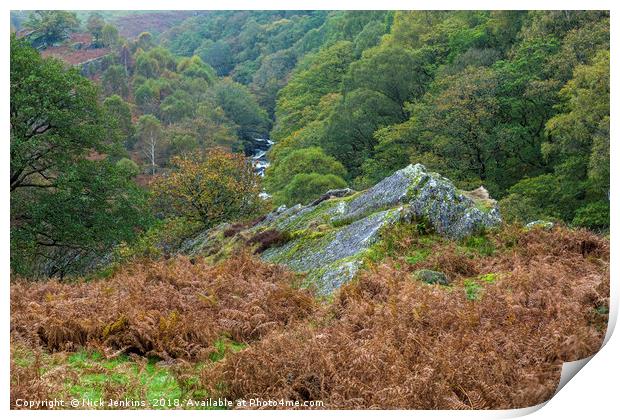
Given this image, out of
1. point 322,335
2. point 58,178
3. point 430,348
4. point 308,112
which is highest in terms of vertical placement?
point 322,335

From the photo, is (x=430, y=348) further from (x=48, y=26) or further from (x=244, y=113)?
(x=244, y=113)

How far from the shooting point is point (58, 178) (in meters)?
17.9

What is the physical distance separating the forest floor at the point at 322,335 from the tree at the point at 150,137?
117ft

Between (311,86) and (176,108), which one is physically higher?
(311,86)

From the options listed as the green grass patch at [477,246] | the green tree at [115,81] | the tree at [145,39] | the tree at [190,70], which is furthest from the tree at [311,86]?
the green grass patch at [477,246]

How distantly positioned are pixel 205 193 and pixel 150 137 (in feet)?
74.2

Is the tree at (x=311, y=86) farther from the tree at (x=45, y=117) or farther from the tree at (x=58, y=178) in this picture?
the tree at (x=45, y=117)

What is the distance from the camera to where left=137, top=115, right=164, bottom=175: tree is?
154 feet

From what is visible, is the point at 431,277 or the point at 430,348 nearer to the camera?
the point at 430,348

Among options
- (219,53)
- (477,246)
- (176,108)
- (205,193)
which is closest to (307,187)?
(205,193)

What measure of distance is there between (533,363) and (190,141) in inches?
1747

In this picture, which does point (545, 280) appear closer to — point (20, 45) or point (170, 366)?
point (170, 366)

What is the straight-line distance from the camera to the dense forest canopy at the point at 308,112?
18.2 m
